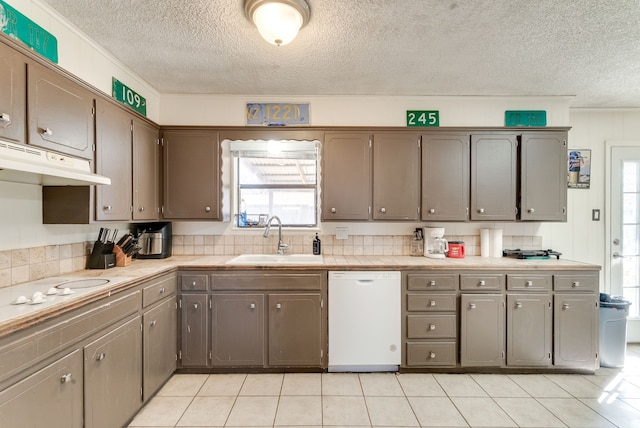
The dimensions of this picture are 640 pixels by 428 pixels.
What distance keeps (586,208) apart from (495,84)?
1.83 m

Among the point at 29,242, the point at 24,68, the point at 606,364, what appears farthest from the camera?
the point at 606,364

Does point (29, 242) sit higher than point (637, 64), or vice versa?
point (637, 64)

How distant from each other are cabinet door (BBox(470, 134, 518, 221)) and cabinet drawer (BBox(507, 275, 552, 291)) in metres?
0.60

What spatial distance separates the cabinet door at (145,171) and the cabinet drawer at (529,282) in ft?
10.6

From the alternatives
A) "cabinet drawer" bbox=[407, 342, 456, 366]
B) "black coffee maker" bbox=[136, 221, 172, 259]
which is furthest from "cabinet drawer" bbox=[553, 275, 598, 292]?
"black coffee maker" bbox=[136, 221, 172, 259]

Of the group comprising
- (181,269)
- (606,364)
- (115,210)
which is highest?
(115,210)

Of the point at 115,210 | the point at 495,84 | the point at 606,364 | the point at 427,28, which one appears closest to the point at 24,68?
the point at 115,210

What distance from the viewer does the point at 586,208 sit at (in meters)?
3.23

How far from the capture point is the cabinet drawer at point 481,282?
2502mm

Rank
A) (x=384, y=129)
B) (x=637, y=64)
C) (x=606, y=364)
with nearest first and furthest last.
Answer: (x=637, y=64), (x=606, y=364), (x=384, y=129)

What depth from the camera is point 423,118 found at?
303 cm

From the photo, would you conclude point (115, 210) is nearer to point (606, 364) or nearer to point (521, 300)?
point (521, 300)

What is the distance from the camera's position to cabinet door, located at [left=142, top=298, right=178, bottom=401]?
80.0 inches

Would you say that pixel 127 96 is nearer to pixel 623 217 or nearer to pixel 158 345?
pixel 158 345
